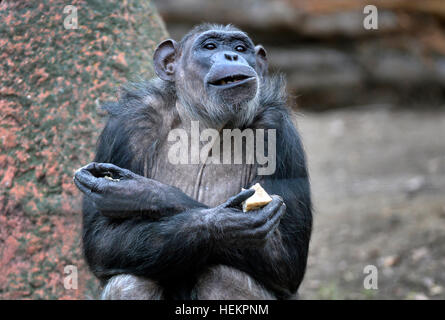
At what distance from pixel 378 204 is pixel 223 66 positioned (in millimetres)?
5378

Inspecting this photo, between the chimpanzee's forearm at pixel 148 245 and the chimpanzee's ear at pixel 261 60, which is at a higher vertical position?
the chimpanzee's ear at pixel 261 60

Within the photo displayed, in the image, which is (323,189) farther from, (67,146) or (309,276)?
(67,146)

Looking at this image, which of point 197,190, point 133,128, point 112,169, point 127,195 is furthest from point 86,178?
point 197,190

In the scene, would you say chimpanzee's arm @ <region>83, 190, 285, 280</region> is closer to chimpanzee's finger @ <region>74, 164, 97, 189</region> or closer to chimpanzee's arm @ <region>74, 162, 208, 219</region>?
chimpanzee's arm @ <region>74, 162, 208, 219</region>

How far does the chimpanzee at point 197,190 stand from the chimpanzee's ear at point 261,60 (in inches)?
0.5

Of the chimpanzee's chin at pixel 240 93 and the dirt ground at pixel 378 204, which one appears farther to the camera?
the dirt ground at pixel 378 204

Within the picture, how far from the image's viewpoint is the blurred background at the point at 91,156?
17.7 feet

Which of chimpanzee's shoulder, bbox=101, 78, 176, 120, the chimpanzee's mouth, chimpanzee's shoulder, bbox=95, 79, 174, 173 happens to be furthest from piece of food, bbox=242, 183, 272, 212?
chimpanzee's shoulder, bbox=101, 78, 176, 120

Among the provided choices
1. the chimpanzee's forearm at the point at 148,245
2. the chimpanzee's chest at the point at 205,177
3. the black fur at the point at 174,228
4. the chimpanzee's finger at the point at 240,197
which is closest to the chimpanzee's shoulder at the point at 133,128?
the black fur at the point at 174,228

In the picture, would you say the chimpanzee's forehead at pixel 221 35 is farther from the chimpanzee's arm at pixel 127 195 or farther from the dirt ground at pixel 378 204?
the chimpanzee's arm at pixel 127 195

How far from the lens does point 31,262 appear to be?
533cm

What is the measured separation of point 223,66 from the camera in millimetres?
4488

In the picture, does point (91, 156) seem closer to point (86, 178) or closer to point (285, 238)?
point (86, 178)

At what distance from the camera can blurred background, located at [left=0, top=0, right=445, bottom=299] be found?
539 centimetres
